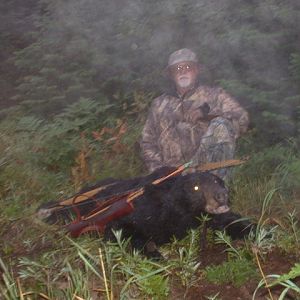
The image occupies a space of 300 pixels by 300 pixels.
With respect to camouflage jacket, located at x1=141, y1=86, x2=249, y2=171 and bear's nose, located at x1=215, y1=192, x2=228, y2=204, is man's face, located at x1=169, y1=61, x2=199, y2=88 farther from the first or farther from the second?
bear's nose, located at x1=215, y1=192, x2=228, y2=204

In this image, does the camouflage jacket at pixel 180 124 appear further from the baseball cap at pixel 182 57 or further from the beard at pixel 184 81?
the baseball cap at pixel 182 57

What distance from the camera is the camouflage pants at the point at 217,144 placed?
5758mm

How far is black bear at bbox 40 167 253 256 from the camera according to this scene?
180 inches

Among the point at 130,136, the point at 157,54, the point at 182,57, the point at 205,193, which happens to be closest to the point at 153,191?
the point at 205,193

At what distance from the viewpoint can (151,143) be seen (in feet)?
21.5

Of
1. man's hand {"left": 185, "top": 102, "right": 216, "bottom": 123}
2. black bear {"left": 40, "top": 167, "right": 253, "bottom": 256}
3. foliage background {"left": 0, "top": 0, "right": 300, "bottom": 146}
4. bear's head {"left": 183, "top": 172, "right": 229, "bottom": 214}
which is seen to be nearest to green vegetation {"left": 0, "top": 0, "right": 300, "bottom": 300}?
foliage background {"left": 0, "top": 0, "right": 300, "bottom": 146}

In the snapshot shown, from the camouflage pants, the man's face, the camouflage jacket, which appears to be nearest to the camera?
the camouflage pants

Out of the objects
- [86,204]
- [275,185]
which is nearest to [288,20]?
[275,185]

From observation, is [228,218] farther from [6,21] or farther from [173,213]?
[6,21]

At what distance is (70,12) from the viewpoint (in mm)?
10250

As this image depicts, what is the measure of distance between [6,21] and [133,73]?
5.18 m

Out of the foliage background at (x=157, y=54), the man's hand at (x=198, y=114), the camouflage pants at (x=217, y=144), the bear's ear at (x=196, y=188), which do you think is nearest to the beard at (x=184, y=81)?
the man's hand at (x=198, y=114)

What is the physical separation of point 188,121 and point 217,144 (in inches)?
28.5

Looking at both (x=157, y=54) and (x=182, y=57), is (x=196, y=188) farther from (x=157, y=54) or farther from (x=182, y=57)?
(x=157, y=54)
